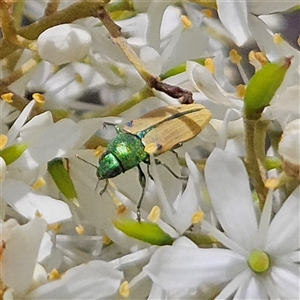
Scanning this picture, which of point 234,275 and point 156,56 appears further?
point 156,56

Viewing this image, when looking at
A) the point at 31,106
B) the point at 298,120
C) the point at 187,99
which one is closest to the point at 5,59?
the point at 31,106

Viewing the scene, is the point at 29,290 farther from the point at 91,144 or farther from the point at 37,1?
the point at 37,1

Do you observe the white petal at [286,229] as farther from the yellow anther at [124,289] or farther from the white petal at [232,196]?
the yellow anther at [124,289]

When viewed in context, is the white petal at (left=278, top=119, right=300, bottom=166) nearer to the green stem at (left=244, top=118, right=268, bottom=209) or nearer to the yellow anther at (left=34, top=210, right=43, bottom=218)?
the green stem at (left=244, top=118, right=268, bottom=209)

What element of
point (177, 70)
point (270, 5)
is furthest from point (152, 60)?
point (270, 5)

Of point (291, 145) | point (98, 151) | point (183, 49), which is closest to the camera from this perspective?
point (291, 145)

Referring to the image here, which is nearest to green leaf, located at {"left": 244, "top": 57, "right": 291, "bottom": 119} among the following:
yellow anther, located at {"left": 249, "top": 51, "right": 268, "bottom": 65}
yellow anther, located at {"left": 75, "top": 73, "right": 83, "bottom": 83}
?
yellow anther, located at {"left": 249, "top": 51, "right": 268, "bottom": 65}

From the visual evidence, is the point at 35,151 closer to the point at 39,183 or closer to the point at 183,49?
the point at 39,183
